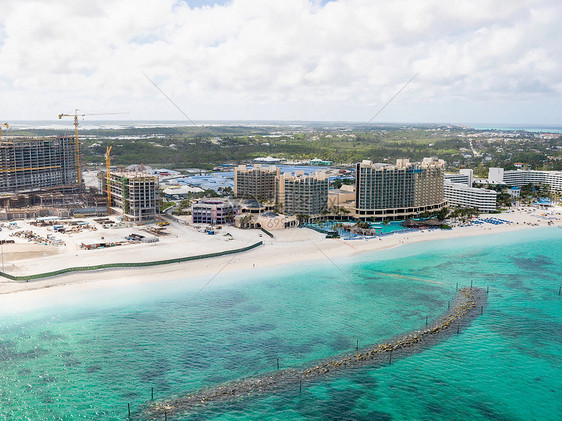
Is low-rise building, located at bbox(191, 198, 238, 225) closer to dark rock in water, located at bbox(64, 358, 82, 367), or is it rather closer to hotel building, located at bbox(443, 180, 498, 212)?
hotel building, located at bbox(443, 180, 498, 212)

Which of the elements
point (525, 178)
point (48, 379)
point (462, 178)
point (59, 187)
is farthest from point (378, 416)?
point (525, 178)

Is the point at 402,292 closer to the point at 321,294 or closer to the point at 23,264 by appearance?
the point at 321,294

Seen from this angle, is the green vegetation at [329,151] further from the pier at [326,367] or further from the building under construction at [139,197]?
the pier at [326,367]

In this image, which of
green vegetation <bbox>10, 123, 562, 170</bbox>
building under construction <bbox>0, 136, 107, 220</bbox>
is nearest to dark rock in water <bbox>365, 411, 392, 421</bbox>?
building under construction <bbox>0, 136, 107, 220</bbox>

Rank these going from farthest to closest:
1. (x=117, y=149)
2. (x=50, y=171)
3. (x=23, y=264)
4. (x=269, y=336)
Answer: (x=117, y=149)
(x=50, y=171)
(x=23, y=264)
(x=269, y=336)

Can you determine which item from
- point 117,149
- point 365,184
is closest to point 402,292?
point 365,184

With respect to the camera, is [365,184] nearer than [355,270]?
No
